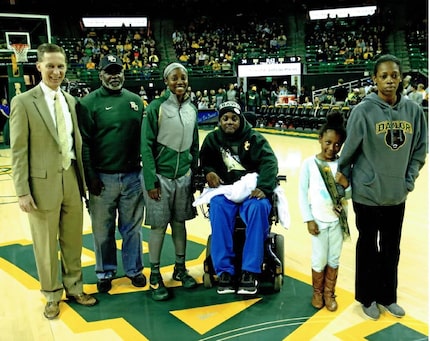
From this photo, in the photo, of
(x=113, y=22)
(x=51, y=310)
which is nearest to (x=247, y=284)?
(x=51, y=310)

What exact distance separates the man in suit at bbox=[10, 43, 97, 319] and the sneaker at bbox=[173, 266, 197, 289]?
619 millimetres

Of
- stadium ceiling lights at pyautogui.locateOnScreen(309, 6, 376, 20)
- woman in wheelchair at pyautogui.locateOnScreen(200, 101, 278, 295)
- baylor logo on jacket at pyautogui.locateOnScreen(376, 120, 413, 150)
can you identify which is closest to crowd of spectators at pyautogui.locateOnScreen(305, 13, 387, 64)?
stadium ceiling lights at pyautogui.locateOnScreen(309, 6, 376, 20)

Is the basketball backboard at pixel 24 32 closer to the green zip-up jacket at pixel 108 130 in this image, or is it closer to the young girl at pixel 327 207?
the green zip-up jacket at pixel 108 130

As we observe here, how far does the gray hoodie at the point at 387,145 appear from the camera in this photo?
258 cm

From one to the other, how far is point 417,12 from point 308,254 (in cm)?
2137

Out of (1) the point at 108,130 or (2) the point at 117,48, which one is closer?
(1) the point at 108,130

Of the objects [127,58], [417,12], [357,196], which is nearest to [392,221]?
[357,196]

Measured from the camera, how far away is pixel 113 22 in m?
23.0

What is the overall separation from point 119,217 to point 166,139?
0.70 m

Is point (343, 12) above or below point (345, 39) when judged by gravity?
above

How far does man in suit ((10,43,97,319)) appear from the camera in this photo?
9.04ft

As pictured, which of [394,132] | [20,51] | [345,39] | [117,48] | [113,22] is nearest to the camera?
[394,132]

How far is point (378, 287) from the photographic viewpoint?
110 inches

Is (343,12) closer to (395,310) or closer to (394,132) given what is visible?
(394,132)
